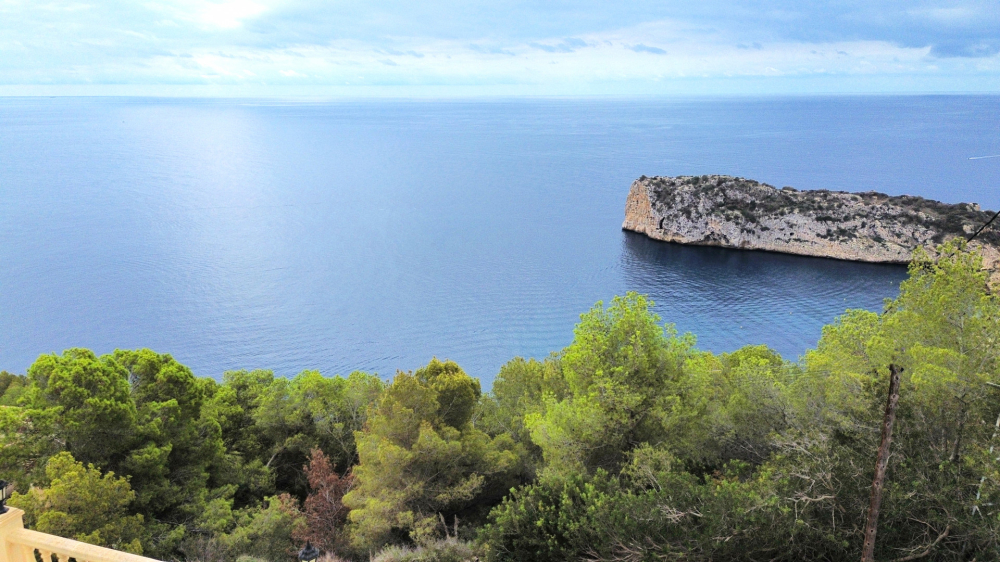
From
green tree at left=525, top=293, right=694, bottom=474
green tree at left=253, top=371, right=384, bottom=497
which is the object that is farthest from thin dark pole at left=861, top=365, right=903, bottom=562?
green tree at left=253, top=371, right=384, bottom=497

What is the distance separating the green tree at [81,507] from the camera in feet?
40.3

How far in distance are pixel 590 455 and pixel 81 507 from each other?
10.5 meters

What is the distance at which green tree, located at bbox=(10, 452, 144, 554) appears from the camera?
12.3 metres

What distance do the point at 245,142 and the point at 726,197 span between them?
446ft

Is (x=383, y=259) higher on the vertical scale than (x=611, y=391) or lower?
lower

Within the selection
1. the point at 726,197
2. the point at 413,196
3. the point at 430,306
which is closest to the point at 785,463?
the point at 430,306

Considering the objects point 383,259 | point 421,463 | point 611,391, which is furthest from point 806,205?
point 421,463

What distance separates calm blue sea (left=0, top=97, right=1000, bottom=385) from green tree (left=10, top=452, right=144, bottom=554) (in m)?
25.2

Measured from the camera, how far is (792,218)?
67562 mm

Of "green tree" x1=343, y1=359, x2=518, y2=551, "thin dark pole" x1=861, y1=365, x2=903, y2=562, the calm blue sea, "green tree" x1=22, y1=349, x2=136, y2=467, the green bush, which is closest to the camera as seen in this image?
"thin dark pole" x1=861, y1=365, x2=903, y2=562

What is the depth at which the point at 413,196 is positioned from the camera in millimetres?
92438

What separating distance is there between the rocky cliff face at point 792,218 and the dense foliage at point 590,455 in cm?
5218

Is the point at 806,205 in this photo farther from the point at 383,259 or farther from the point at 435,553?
the point at 435,553

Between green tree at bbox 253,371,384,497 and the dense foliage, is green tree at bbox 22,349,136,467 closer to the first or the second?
the dense foliage
